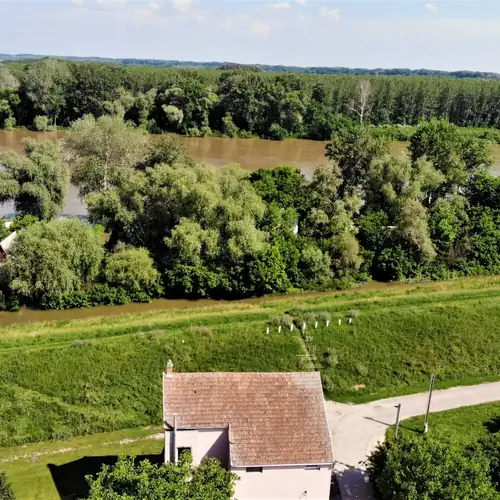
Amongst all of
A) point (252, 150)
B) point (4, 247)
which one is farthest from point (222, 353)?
point (252, 150)


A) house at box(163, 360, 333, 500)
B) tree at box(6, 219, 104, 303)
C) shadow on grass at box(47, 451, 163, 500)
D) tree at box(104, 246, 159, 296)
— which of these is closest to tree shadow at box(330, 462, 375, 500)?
house at box(163, 360, 333, 500)

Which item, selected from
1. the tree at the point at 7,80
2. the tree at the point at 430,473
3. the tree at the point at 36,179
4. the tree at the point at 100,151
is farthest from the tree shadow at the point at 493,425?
the tree at the point at 7,80

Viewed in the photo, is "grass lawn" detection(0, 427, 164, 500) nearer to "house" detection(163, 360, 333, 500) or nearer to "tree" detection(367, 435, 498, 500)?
"house" detection(163, 360, 333, 500)

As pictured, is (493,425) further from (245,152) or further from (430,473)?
(245,152)

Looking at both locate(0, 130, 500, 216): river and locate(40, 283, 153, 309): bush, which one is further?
locate(0, 130, 500, 216): river

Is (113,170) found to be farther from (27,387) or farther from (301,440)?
(301,440)

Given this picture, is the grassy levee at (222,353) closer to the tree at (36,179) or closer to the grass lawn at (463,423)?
the grass lawn at (463,423)
